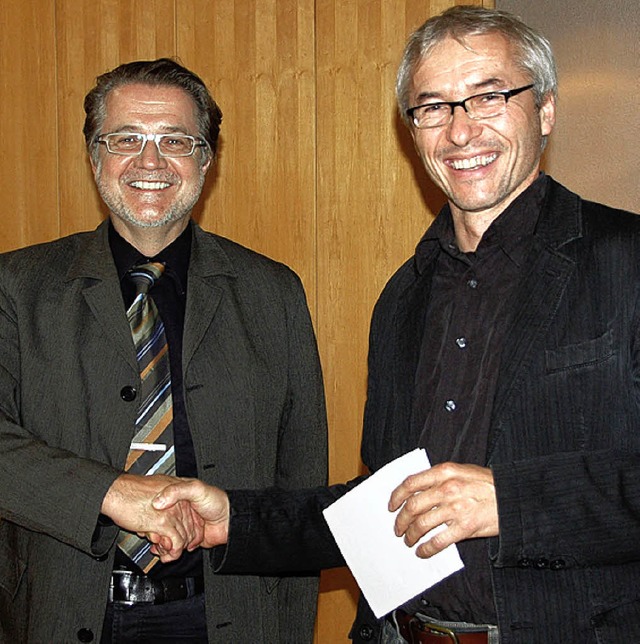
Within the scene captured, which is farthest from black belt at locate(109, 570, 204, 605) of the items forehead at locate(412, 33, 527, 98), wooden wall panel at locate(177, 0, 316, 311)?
wooden wall panel at locate(177, 0, 316, 311)

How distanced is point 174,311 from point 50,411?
0.40 meters

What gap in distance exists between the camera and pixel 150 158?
258 cm

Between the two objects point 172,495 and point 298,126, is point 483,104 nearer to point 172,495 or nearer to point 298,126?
point 172,495

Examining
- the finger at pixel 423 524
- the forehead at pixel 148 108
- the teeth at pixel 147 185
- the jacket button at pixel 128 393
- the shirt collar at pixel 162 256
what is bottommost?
the finger at pixel 423 524

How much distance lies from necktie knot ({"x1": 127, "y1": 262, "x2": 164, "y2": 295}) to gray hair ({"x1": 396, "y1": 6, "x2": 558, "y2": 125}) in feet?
2.83

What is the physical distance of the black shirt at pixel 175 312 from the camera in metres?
2.38

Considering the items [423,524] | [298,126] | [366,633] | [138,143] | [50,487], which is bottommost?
[366,633]

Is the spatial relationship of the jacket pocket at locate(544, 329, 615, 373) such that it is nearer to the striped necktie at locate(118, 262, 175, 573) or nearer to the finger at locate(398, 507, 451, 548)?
the finger at locate(398, 507, 451, 548)

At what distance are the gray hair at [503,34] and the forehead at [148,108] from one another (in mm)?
737

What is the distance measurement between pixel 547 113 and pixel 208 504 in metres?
1.18

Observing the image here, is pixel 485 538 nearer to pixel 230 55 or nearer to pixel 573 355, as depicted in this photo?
pixel 573 355

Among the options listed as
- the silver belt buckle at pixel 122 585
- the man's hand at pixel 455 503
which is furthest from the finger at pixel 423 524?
the silver belt buckle at pixel 122 585

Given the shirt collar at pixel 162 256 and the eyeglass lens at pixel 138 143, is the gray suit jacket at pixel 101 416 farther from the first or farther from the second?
the eyeglass lens at pixel 138 143

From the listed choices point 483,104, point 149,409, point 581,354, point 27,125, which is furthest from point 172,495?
point 27,125
